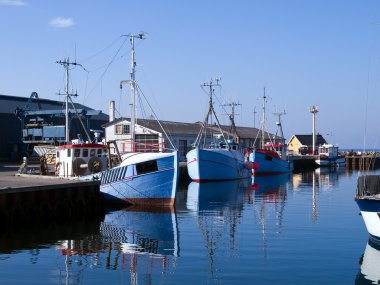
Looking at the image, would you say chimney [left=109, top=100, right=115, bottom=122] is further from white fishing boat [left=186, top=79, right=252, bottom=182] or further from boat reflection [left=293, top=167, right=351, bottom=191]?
boat reflection [left=293, top=167, right=351, bottom=191]

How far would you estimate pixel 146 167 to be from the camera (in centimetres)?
2778

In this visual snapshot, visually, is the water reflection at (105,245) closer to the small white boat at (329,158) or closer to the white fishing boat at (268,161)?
the white fishing boat at (268,161)

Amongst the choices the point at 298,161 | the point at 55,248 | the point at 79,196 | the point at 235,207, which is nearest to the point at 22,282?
the point at 55,248

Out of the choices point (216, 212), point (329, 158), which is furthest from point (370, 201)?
point (329, 158)

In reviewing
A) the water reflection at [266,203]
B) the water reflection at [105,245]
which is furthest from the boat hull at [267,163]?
the water reflection at [105,245]

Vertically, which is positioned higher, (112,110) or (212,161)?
(112,110)

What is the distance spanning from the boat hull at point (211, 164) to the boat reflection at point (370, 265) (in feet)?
89.5

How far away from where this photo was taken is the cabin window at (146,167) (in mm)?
27641

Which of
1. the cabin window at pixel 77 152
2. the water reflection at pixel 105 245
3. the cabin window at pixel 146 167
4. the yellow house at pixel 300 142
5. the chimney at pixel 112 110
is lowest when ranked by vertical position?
the water reflection at pixel 105 245

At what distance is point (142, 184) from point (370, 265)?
46.7 feet

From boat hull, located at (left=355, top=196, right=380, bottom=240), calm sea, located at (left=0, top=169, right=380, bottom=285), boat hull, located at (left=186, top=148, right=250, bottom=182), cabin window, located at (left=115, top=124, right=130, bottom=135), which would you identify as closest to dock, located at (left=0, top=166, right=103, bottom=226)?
calm sea, located at (left=0, top=169, right=380, bottom=285)

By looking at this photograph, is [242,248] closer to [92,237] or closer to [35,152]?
[92,237]

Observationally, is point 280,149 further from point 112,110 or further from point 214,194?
point 214,194

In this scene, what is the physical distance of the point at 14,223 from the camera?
22.5 meters
